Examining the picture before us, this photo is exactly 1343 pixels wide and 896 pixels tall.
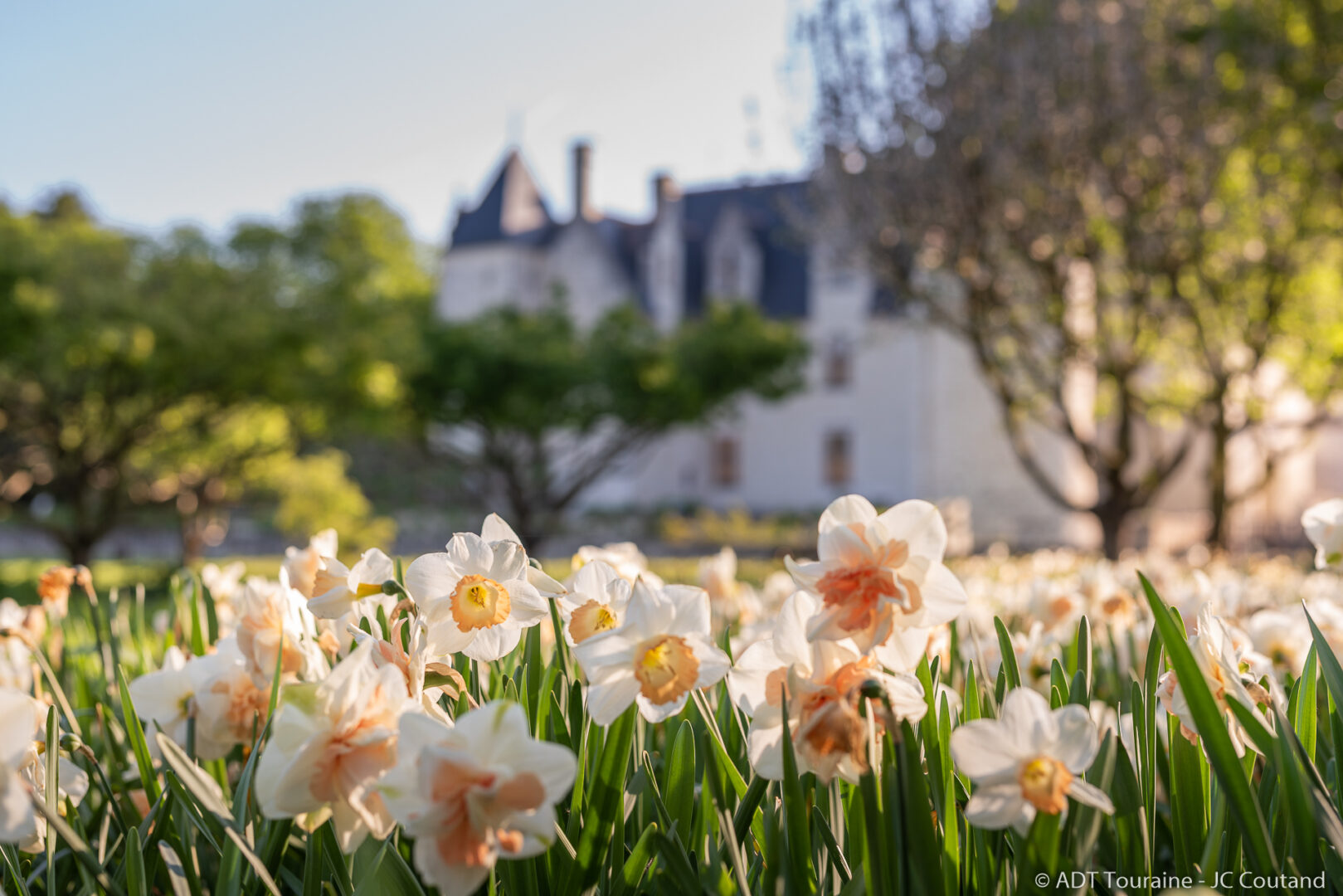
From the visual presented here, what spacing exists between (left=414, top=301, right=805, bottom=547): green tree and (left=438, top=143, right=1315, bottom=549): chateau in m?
7.94

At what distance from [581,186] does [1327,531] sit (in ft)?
101

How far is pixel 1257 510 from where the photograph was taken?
83.9 feet

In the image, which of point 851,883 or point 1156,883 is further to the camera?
point 1156,883

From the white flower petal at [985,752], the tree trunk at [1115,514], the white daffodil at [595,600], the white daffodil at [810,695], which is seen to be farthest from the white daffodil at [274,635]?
the tree trunk at [1115,514]

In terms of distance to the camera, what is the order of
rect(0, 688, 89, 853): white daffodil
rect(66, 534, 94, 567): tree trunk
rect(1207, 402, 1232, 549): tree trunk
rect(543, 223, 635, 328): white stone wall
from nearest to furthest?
rect(0, 688, 89, 853): white daffodil
rect(66, 534, 94, 567): tree trunk
rect(1207, 402, 1232, 549): tree trunk
rect(543, 223, 635, 328): white stone wall

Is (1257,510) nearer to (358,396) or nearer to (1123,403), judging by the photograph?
(1123,403)

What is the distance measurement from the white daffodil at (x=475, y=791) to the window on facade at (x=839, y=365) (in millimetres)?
28439

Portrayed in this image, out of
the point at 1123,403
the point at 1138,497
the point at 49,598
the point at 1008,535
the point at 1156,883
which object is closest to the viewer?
the point at 1156,883

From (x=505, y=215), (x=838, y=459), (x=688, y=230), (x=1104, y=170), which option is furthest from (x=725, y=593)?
(x=505, y=215)

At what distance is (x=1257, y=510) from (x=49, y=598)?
95.1ft

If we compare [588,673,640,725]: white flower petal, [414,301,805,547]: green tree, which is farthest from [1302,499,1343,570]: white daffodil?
[414,301,805,547]: green tree

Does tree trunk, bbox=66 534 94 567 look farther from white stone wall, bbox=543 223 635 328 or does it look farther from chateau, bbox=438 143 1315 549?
white stone wall, bbox=543 223 635 328

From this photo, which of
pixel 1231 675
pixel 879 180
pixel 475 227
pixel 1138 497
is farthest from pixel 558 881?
pixel 475 227

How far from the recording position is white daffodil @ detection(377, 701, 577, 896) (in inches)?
29.5
